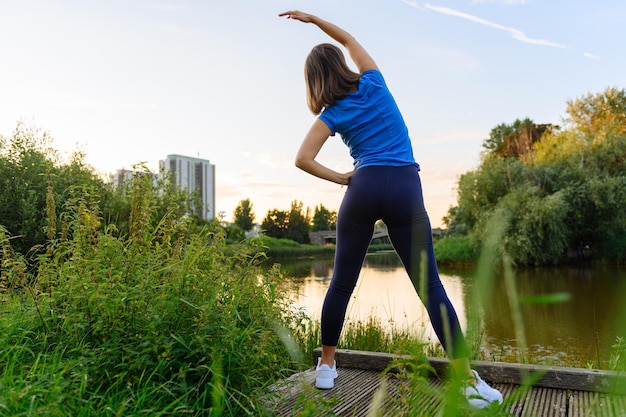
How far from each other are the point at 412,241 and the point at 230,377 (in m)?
0.98

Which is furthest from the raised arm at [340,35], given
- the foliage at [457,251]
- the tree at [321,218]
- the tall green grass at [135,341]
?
the tree at [321,218]

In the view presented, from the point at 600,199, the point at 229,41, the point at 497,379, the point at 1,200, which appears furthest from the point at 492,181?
the point at 497,379

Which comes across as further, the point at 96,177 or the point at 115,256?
the point at 96,177

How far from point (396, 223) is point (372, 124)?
0.46 m

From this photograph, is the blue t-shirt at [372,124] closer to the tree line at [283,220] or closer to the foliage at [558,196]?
the foliage at [558,196]

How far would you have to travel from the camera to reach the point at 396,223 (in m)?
2.33

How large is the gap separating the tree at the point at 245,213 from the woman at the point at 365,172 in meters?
40.1

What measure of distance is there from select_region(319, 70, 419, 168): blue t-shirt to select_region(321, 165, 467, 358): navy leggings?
0.06 meters

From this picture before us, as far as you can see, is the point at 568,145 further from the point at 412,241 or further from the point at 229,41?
the point at 412,241

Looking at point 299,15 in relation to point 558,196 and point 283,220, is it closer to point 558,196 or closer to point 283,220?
point 558,196

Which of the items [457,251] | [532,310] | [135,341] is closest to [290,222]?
[457,251]

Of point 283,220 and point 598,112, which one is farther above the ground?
point 598,112

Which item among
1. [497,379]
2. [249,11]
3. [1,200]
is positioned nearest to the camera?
[497,379]

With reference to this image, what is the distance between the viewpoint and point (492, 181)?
71.7 ft
